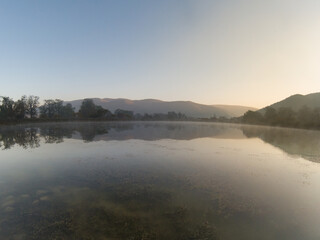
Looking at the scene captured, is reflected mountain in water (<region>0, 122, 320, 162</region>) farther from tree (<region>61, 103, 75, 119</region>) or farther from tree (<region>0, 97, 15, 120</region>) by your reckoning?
tree (<region>61, 103, 75, 119</region>)

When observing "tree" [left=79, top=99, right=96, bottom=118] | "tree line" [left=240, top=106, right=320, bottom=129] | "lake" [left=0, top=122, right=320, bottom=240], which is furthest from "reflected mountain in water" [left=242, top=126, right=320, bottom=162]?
"tree" [left=79, top=99, right=96, bottom=118]

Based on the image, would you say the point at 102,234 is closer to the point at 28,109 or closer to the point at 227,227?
the point at 227,227

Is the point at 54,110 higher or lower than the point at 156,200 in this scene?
higher

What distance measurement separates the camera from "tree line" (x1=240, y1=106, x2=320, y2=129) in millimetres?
101062

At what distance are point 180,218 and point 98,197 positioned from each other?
6.54m

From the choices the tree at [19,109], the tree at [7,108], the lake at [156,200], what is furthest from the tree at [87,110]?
the lake at [156,200]

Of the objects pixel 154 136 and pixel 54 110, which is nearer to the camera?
pixel 154 136

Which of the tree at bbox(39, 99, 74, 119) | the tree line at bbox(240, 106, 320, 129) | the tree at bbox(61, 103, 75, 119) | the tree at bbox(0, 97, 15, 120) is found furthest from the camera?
the tree at bbox(61, 103, 75, 119)

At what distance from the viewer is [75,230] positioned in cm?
902

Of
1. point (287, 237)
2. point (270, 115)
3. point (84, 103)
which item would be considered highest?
point (84, 103)

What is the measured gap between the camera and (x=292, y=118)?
11662cm

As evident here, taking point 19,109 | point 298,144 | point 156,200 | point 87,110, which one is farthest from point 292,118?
point 19,109

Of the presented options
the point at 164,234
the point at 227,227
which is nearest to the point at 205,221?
the point at 227,227

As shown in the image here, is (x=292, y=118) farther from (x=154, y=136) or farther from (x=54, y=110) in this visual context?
(x=54, y=110)
